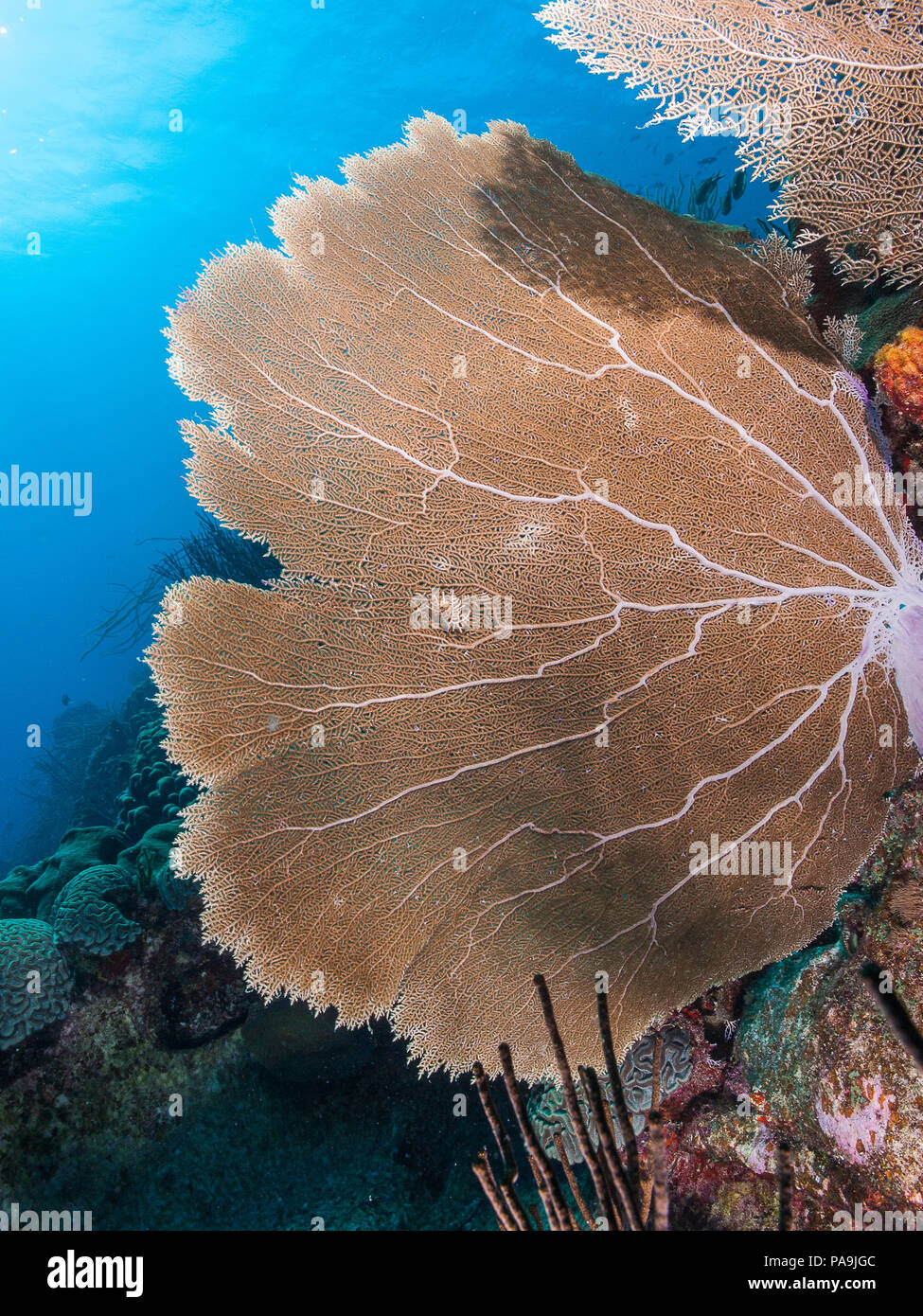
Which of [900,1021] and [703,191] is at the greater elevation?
[703,191]

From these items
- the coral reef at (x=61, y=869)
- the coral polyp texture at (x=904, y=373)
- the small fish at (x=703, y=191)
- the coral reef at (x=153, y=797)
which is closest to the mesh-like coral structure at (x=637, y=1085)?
the coral polyp texture at (x=904, y=373)

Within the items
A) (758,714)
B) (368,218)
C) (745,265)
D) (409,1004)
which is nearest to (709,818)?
(758,714)

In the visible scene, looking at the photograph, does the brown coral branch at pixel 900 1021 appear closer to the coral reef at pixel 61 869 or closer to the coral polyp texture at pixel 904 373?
the coral polyp texture at pixel 904 373

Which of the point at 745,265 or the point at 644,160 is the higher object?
the point at 644,160

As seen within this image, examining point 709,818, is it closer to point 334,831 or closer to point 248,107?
point 334,831

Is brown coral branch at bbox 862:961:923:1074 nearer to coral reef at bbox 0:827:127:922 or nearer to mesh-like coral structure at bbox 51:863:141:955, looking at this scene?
mesh-like coral structure at bbox 51:863:141:955

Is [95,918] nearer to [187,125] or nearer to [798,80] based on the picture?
[798,80]

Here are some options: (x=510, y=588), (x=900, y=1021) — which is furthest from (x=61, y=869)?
(x=900, y=1021)
